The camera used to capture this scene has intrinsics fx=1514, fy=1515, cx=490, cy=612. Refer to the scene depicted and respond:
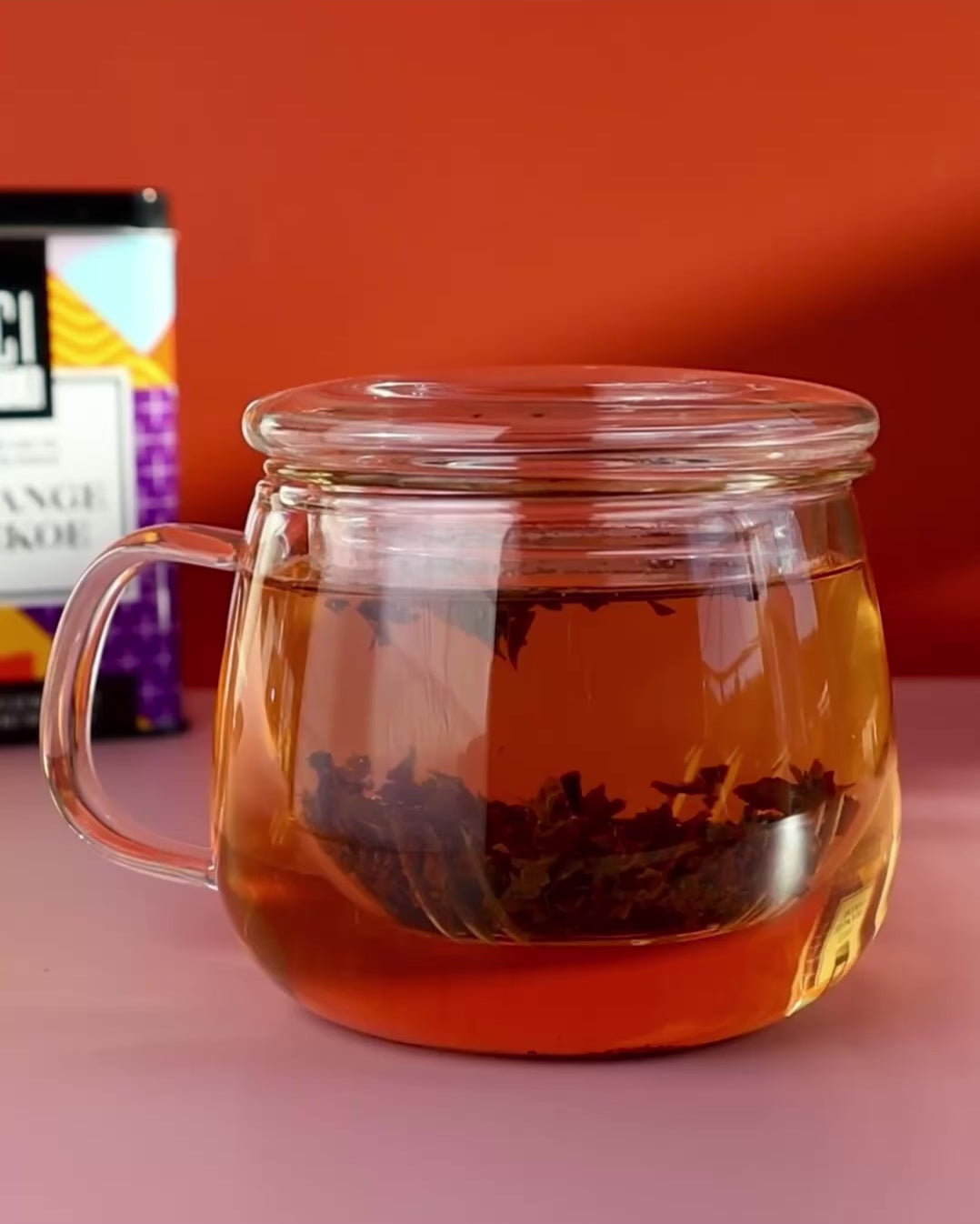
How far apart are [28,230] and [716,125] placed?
0.39 meters

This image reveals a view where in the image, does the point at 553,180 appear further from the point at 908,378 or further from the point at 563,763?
the point at 563,763

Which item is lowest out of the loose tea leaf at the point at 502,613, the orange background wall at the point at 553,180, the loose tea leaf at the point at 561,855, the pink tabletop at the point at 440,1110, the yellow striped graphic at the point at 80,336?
the pink tabletop at the point at 440,1110

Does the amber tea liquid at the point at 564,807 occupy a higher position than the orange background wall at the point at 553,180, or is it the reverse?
the orange background wall at the point at 553,180

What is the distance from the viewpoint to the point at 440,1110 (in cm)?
39

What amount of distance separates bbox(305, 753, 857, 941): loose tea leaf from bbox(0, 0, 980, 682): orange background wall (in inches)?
20.9

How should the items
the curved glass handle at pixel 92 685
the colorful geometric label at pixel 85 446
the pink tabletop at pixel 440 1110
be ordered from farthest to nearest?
the colorful geometric label at pixel 85 446 < the curved glass handle at pixel 92 685 < the pink tabletop at pixel 440 1110

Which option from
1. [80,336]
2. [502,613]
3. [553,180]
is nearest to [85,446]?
[80,336]

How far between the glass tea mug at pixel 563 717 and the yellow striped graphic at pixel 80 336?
1.18 ft

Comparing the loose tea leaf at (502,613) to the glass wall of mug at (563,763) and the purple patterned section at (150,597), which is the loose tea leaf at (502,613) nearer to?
the glass wall of mug at (563,763)

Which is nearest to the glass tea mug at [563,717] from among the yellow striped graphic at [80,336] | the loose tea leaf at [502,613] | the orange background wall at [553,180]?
the loose tea leaf at [502,613]

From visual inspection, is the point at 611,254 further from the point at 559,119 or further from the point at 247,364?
the point at 247,364

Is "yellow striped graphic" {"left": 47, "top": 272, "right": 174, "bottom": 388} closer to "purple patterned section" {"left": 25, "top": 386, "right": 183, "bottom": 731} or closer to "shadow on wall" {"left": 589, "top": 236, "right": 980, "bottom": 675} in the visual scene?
"purple patterned section" {"left": 25, "top": 386, "right": 183, "bottom": 731}

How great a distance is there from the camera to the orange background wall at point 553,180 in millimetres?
858

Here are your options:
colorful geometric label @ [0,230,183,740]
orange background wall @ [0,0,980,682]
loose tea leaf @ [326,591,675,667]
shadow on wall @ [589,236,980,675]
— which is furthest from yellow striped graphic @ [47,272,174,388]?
loose tea leaf @ [326,591,675,667]
